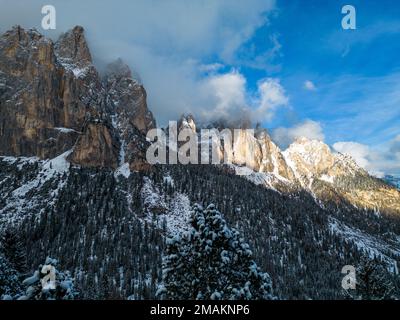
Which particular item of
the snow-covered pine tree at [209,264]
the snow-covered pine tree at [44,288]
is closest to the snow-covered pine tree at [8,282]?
the snow-covered pine tree at [44,288]

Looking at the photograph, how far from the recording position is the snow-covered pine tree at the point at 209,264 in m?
28.3

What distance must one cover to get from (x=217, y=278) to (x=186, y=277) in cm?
228

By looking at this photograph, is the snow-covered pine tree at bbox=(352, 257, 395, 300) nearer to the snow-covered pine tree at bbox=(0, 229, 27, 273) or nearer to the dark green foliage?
the dark green foliage

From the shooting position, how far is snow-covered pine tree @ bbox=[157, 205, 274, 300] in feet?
93.0

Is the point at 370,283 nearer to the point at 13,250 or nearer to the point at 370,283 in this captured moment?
the point at 370,283

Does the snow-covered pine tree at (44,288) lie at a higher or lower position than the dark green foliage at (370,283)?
higher

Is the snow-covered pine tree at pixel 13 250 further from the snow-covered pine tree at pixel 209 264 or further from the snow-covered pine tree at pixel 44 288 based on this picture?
the snow-covered pine tree at pixel 44 288

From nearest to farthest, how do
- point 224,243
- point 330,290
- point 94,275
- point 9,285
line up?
point 224,243 → point 9,285 → point 94,275 → point 330,290

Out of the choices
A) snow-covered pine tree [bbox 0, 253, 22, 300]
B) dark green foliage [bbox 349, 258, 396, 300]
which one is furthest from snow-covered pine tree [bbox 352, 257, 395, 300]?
snow-covered pine tree [bbox 0, 253, 22, 300]

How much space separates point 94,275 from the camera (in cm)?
17450

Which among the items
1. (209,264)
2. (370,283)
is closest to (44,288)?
(209,264)
